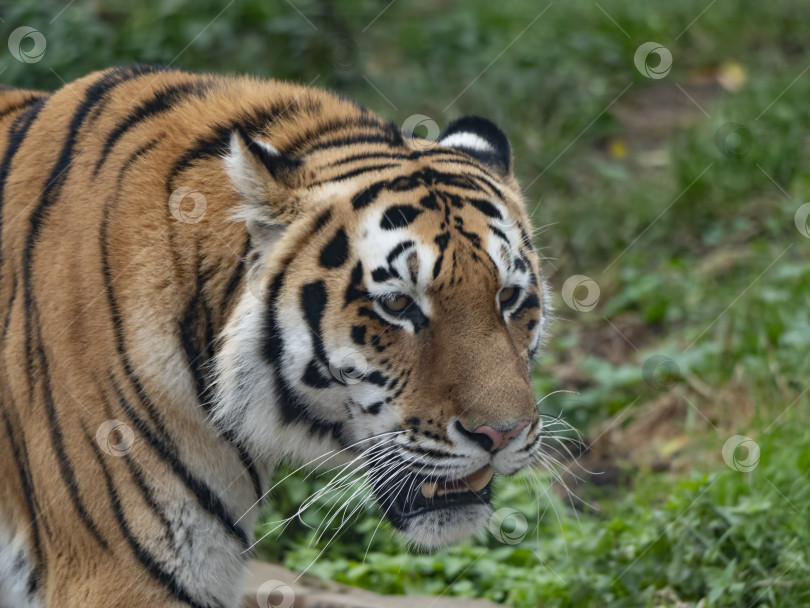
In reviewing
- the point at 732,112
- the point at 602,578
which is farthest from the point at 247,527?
the point at 732,112

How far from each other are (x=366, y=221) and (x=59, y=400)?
1.00 metres

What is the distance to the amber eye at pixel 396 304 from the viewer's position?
2807mm

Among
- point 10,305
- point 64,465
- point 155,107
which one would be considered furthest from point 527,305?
point 10,305

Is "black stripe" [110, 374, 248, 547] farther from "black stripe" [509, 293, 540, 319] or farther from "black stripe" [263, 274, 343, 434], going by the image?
"black stripe" [509, 293, 540, 319]

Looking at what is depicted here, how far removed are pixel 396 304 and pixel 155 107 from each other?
104 cm

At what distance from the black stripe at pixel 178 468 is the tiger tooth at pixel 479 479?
0.72 meters

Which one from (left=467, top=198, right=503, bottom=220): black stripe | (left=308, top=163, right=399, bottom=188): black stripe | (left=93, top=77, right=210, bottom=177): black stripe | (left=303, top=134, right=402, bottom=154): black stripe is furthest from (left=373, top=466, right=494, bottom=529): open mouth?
(left=93, top=77, right=210, bottom=177): black stripe

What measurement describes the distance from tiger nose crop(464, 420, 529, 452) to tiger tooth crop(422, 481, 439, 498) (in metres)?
0.24

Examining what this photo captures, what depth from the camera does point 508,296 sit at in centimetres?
298

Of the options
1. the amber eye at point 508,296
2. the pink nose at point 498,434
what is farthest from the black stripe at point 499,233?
the pink nose at point 498,434

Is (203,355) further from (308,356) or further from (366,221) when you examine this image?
(366,221)

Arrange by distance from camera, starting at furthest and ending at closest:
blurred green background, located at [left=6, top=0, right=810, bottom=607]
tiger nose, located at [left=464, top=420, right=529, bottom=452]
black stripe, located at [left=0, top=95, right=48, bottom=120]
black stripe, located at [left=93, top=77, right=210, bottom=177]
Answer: blurred green background, located at [left=6, top=0, right=810, bottom=607], black stripe, located at [left=0, top=95, right=48, bottom=120], black stripe, located at [left=93, top=77, right=210, bottom=177], tiger nose, located at [left=464, top=420, right=529, bottom=452]

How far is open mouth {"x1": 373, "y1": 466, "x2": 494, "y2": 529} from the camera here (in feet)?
9.64

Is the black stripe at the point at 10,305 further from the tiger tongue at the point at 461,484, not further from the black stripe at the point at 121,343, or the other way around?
the tiger tongue at the point at 461,484
